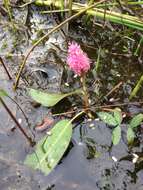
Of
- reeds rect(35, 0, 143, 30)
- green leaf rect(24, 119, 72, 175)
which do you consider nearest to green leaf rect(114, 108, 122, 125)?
green leaf rect(24, 119, 72, 175)

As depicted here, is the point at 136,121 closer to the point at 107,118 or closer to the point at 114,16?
the point at 107,118

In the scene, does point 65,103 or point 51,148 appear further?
point 65,103

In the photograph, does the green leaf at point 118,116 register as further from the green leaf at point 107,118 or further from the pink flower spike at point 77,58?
the pink flower spike at point 77,58

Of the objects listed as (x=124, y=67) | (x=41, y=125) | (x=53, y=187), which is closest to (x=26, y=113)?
(x=41, y=125)

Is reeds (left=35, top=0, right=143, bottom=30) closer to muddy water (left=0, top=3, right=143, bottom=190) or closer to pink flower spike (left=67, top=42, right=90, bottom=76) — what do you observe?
muddy water (left=0, top=3, right=143, bottom=190)

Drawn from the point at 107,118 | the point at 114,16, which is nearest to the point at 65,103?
the point at 107,118

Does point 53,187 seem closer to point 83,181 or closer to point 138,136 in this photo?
point 83,181
